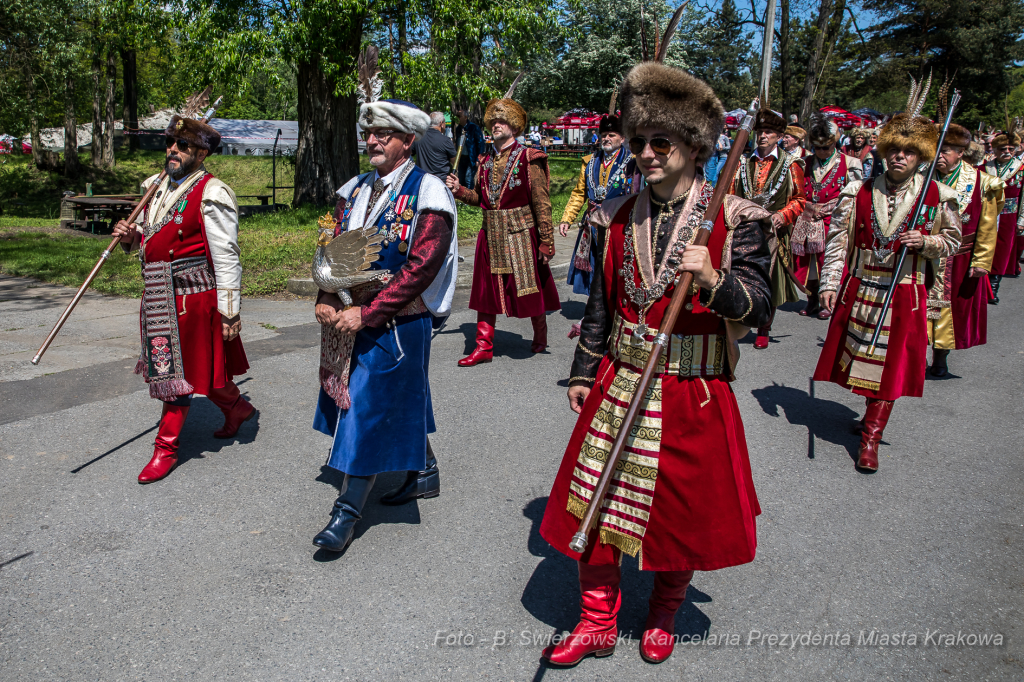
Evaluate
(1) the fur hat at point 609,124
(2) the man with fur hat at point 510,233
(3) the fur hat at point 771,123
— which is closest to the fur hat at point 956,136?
(3) the fur hat at point 771,123

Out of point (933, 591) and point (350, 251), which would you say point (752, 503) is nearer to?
point (933, 591)

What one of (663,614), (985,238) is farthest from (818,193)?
(663,614)

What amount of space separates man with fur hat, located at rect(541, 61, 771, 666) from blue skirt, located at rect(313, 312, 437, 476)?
998mm

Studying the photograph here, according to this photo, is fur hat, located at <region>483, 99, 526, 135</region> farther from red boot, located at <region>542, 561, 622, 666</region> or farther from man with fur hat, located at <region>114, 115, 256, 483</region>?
red boot, located at <region>542, 561, 622, 666</region>

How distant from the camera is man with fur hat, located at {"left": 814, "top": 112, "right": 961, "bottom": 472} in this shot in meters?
4.73

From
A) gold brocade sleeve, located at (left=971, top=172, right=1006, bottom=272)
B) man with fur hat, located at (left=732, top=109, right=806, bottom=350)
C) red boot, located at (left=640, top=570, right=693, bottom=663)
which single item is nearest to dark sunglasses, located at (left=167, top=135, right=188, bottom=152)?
red boot, located at (left=640, top=570, right=693, bottom=663)

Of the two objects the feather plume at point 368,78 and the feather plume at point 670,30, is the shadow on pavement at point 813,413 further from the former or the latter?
the feather plume at point 368,78

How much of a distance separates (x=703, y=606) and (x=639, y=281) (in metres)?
1.45

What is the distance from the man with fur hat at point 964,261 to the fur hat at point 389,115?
3537mm

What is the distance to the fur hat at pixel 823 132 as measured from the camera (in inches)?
331

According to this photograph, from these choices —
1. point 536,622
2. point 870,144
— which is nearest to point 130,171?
point 870,144

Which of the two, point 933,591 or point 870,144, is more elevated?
point 870,144

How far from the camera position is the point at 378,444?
3.47 meters

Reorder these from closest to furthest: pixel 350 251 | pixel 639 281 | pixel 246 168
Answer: pixel 639 281, pixel 350 251, pixel 246 168
